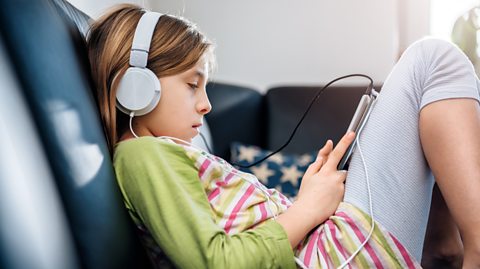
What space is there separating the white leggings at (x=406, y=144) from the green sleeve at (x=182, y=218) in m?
0.17

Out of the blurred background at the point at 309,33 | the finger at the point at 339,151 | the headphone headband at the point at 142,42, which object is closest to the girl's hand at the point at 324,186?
the finger at the point at 339,151

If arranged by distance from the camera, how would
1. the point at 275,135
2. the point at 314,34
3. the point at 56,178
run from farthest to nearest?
the point at 314,34 < the point at 275,135 < the point at 56,178

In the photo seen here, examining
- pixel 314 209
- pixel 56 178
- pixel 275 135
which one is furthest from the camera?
pixel 275 135

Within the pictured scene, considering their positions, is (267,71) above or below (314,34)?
below

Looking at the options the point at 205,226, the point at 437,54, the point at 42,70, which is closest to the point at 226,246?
the point at 205,226

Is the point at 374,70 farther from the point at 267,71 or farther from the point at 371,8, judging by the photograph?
the point at 267,71

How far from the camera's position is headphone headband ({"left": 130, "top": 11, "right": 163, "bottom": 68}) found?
813 millimetres

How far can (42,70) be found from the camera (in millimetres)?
608

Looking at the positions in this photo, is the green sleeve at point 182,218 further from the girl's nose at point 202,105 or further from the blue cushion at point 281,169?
the blue cushion at point 281,169

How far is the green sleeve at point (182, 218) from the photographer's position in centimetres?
65

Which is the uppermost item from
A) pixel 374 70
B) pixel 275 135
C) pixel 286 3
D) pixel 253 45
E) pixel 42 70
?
pixel 42 70

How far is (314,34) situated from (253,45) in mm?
257

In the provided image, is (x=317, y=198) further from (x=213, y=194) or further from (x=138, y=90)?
(x=138, y=90)

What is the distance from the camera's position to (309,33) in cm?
200
